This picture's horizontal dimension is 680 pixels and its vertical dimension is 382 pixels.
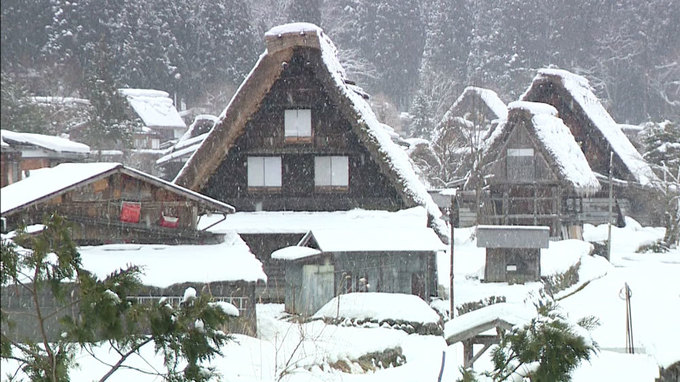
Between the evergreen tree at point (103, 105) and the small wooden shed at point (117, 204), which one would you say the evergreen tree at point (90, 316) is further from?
the small wooden shed at point (117, 204)

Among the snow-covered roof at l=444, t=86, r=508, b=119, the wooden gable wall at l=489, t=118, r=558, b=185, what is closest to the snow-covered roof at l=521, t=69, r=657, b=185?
the wooden gable wall at l=489, t=118, r=558, b=185

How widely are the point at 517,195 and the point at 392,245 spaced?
4093mm

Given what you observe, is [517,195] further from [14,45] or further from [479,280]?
[14,45]

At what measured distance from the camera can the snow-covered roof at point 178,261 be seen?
18.1 feet

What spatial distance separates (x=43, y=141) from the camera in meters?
2.49

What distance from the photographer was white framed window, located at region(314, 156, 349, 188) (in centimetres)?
880

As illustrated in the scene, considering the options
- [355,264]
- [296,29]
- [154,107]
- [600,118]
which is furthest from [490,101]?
[154,107]

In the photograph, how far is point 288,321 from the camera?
642 centimetres

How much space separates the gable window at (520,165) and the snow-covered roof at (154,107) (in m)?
5.47

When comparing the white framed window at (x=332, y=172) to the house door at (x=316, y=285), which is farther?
the white framed window at (x=332, y=172)

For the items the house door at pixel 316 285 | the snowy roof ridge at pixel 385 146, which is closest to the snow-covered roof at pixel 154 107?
the snowy roof ridge at pixel 385 146

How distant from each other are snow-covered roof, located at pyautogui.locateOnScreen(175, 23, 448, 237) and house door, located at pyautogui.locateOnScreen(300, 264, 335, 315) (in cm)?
158

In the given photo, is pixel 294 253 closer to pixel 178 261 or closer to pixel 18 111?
pixel 178 261

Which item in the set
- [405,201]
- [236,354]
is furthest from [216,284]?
[405,201]
